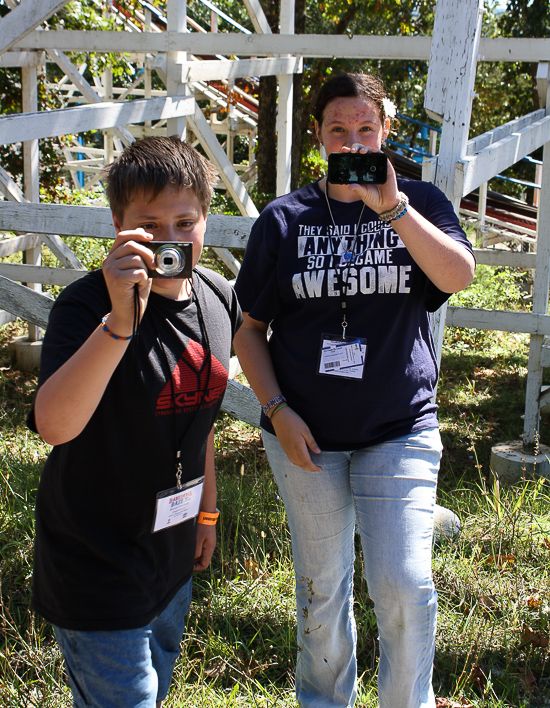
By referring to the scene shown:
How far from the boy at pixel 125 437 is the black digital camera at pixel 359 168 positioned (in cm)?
37

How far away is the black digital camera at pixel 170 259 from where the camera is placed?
1389mm

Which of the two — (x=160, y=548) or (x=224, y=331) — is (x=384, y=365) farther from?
(x=160, y=548)

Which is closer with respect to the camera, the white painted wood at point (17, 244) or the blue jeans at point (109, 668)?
the blue jeans at point (109, 668)

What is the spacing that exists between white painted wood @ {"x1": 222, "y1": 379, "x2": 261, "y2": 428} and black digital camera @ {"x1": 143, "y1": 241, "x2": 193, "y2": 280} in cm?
162

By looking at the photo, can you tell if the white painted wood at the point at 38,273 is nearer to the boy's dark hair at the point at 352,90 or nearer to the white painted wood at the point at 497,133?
the white painted wood at the point at 497,133

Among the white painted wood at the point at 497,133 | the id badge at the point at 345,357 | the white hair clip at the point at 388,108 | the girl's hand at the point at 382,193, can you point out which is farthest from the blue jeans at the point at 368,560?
the white painted wood at the point at 497,133

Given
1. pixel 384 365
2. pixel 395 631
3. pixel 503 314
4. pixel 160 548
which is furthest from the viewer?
pixel 503 314

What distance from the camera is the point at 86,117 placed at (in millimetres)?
3912

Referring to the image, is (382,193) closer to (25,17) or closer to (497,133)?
(497,133)

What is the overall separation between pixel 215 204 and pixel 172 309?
8591mm

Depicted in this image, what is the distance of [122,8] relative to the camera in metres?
7.96

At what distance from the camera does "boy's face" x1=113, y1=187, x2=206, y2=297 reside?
161cm

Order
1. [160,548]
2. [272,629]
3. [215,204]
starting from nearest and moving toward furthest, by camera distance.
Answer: [160,548], [272,629], [215,204]

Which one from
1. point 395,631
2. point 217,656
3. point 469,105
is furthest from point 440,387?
point 395,631
